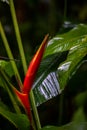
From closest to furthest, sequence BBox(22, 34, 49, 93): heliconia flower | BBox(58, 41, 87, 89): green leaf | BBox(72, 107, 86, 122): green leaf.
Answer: BBox(22, 34, 49, 93): heliconia flower, BBox(58, 41, 87, 89): green leaf, BBox(72, 107, 86, 122): green leaf

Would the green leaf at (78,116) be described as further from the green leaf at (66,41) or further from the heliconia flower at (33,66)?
the heliconia flower at (33,66)

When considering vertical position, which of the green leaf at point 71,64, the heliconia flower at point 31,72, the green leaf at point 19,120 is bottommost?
the green leaf at point 19,120

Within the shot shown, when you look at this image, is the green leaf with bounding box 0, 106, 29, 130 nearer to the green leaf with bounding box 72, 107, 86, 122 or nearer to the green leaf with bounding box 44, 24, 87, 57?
the green leaf with bounding box 44, 24, 87, 57

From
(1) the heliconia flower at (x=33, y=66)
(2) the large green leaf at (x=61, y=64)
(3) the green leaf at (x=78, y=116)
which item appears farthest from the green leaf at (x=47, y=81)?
(3) the green leaf at (x=78, y=116)

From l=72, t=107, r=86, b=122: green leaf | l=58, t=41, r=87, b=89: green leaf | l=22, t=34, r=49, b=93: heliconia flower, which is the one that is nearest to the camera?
l=22, t=34, r=49, b=93: heliconia flower

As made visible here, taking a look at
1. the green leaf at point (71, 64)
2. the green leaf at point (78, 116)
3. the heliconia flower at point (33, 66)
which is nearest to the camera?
the heliconia flower at point (33, 66)

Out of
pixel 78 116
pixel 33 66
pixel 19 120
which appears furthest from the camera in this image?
pixel 78 116

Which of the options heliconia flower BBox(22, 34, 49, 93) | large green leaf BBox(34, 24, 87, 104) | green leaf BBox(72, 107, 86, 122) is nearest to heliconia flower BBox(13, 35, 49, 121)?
heliconia flower BBox(22, 34, 49, 93)

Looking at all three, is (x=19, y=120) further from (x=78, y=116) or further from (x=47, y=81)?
(x=78, y=116)

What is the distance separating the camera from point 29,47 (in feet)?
6.46

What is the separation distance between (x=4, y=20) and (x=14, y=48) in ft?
0.72

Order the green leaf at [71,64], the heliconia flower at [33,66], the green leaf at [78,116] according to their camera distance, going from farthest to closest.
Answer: the green leaf at [78,116] → the green leaf at [71,64] → the heliconia flower at [33,66]

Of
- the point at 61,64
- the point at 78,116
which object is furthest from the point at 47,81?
the point at 78,116

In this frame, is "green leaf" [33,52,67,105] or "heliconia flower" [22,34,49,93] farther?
"green leaf" [33,52,67,105]
